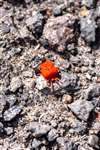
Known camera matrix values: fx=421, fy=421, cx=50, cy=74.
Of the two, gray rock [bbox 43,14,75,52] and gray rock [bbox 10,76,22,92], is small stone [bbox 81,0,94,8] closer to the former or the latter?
gray rock [bbox 43,14,75,52]

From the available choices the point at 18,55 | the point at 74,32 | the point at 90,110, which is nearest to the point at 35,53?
the point at 18,55

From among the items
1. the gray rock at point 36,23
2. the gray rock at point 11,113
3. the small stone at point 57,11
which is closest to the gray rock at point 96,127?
the gray rock at point 11,113

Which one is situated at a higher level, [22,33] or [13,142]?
[22,33]

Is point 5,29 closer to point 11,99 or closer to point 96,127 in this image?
point 11,99

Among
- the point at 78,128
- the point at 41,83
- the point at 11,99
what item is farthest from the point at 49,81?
the point at 78,128

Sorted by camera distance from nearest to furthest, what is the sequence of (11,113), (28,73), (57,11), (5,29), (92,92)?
(11,113) → (92,92) → (28,73) → (5,29) → (57,11)

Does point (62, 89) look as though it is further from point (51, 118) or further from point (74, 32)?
point (74, 32)

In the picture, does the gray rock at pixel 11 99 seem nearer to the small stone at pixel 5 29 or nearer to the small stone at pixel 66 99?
the small stone at pixel 66 99

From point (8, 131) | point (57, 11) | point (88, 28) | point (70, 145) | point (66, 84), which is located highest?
point (57, 11)
